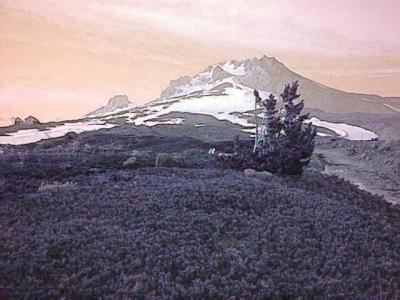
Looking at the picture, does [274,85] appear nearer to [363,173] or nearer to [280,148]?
[363,173]

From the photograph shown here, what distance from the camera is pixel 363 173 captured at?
78.3 feet

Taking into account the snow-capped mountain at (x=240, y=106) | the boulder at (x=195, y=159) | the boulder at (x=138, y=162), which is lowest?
the boulder at (x=195, y=159)

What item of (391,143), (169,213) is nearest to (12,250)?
(169,213)

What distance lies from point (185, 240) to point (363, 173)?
18.0 metres

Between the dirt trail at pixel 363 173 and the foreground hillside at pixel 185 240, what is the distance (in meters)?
5.56

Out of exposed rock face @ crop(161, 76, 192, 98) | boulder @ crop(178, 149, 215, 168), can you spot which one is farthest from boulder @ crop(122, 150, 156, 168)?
exposed rock face @ crop(161, 76, 192, 98)

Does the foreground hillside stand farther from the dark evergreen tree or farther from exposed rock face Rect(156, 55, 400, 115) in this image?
exposed rock face Rect(156, 55, 400, 115)

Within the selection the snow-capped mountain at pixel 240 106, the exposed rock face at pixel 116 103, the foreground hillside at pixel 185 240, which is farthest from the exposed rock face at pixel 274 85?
the foreground hillside at pixel 185 240

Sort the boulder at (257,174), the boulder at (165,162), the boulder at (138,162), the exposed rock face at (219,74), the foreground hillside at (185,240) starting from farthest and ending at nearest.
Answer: the exposed rock face at (219,74)
the boulder at (165,162)
the boulder at (138,162)
the boulder at (257,174)
the foreground hillside at (185,240)

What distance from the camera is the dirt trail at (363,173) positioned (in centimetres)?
1912

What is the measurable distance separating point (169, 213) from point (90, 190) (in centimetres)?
285

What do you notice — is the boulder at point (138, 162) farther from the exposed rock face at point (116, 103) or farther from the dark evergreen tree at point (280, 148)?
the exposed rock face at point (116, 103)

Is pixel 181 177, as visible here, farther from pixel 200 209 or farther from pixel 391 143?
pixel 391 143

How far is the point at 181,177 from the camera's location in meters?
14.2
